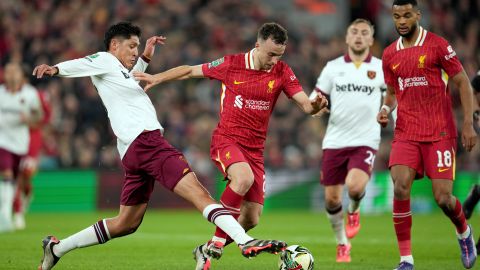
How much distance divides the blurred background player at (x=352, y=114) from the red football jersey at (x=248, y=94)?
7.75ft

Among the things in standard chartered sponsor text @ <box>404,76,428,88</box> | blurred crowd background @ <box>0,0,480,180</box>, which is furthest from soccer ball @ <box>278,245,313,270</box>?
blurred crowd background @ <box>0,0,480,180</box>

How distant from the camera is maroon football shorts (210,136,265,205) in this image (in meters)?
8.76

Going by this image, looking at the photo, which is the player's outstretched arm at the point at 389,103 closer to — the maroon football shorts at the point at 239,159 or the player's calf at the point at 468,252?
the maroon football shorts at the point at 239,159

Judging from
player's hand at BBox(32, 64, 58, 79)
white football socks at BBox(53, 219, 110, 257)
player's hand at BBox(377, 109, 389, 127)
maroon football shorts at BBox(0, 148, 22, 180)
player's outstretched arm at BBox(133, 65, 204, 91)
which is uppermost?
player's hand at BBox(32, 64, 58, 79)

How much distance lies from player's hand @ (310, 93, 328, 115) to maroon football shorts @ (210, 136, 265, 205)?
0.88m

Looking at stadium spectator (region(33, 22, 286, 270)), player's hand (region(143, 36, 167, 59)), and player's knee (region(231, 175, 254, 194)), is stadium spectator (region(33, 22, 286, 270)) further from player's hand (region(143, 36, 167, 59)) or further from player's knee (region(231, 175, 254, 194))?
player's knee (region(231, 175, 254, 194))

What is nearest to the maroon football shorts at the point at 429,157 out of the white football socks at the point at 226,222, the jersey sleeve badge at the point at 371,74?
the white football socks at the point at 226,222

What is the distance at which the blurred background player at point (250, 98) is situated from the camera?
8.79m

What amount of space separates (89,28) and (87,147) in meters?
3.74

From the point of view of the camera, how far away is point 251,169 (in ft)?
29.1

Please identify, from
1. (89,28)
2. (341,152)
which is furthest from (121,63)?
(89,28)

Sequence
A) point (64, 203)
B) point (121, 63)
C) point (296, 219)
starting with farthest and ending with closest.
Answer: point (64, 203) < point (296, 219) < point (121, 63)

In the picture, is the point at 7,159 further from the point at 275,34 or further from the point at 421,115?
the point at 421,115

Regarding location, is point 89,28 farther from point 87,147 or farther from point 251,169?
point 251,169
